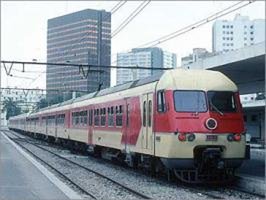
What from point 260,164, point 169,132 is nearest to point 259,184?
point 169,132

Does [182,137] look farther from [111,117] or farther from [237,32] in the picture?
[237,32]

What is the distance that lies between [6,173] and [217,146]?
270 inches

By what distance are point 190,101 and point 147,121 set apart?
190 centimetres

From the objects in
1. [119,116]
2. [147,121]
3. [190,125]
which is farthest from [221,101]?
[119,116]

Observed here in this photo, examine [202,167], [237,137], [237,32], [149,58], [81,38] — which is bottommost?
[202,167]

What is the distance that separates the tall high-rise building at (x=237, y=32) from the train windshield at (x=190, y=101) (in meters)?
22.2

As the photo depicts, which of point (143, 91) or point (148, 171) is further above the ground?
point (143, 91)

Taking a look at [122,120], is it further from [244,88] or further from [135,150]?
[244,88]

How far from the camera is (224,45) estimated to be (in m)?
39.6

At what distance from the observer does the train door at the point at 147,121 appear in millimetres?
15953

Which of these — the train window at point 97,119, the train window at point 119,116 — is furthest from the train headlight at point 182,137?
the train window at point 97,119

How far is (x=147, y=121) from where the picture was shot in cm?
1628

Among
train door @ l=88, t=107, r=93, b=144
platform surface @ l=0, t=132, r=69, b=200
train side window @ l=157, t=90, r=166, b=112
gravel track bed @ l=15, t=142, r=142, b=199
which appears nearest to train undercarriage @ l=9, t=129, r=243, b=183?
train side window @ l=157, t=90, r=166, b=112

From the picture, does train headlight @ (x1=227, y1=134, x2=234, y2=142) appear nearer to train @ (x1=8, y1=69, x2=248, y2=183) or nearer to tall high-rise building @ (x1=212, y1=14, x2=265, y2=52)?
train @ (x1=8, y1=69, x2=248, y2=183)
